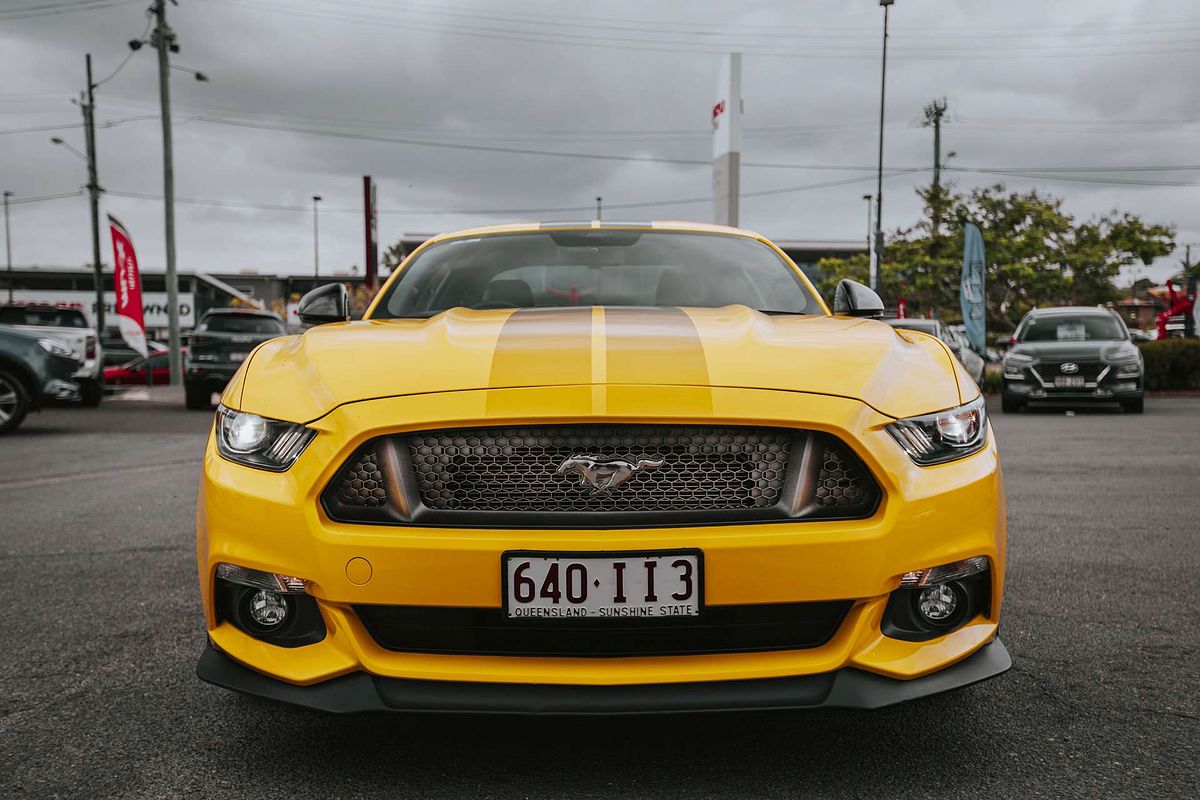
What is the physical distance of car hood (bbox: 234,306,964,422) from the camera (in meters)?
2.26

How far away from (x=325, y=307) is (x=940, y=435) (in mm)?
2183

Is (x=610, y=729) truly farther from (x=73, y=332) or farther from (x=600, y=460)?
(x=73, y=332)

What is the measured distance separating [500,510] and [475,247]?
2.03 metres

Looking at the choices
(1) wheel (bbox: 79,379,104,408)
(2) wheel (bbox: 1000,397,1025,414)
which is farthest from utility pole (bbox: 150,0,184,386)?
(2) wheel (bbox: 1000,397,1025,414)

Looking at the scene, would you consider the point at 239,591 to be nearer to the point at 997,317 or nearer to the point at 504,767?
the point at 504,767

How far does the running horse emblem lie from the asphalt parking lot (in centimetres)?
54

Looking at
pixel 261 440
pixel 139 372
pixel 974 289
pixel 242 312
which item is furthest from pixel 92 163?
pixel 261 440

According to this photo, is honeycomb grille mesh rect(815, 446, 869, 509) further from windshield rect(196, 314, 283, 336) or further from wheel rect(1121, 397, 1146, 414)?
windshield rect(196, 314, 283, 336)

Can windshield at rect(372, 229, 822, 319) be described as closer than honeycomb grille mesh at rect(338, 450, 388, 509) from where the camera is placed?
No

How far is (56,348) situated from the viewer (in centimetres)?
1130

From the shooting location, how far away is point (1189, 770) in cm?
222

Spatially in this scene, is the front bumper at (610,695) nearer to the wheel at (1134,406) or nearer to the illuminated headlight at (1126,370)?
the illuminated headlight at (1126,370)

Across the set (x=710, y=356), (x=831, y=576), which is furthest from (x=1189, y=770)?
(x=710, y=356)

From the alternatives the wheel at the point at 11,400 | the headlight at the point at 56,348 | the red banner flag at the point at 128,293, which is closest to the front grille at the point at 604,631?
the wheel at the point at 11,400
